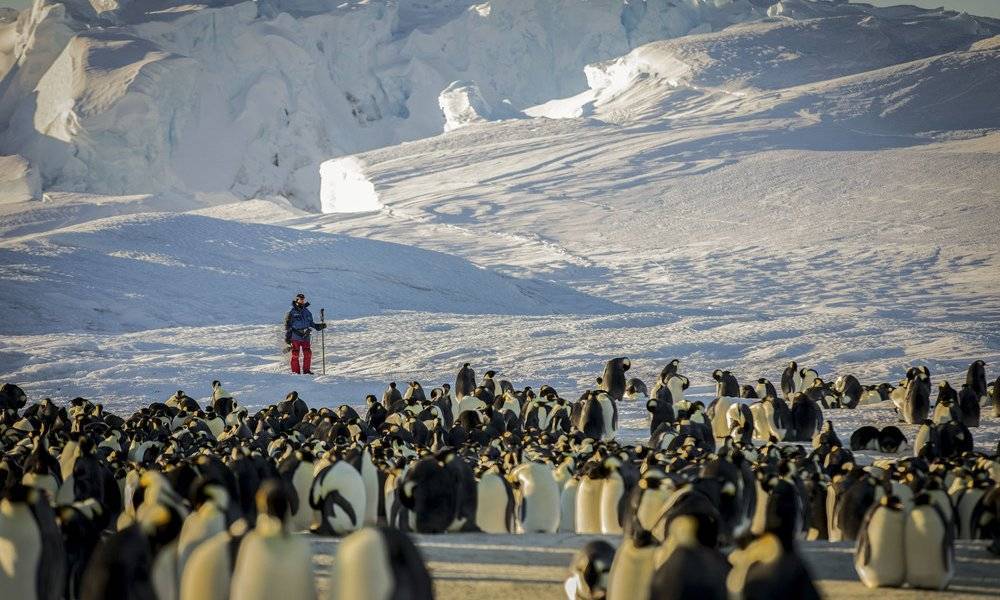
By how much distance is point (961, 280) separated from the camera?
93.1 ft

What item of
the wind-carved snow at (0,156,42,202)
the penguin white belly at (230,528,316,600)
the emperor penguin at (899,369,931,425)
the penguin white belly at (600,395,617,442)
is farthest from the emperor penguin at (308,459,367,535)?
the wind-carved snow at (0,156,42,202)

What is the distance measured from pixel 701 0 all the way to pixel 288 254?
41383 mm

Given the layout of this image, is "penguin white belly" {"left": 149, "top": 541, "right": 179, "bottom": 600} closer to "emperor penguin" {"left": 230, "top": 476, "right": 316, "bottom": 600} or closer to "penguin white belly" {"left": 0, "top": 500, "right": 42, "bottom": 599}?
"penguin white belly" {"left": 0, "top": 500, "right": 42, "bottom": 599}

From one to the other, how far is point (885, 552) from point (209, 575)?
3165mm

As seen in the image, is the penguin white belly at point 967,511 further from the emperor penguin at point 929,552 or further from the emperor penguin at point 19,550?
the emperor penguin at point 19,550

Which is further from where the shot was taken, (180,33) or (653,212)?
(180,33)

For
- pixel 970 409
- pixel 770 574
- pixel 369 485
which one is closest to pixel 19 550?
pixel 770 574

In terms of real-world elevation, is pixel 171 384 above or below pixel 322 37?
below

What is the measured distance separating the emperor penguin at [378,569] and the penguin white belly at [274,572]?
0.20 meters

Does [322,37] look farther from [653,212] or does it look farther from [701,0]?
[653,212]

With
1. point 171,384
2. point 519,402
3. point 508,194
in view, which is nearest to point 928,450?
point 519,402

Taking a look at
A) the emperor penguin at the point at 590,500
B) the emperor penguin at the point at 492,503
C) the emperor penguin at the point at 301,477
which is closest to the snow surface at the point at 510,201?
the emperor penguin at the point at 590,500

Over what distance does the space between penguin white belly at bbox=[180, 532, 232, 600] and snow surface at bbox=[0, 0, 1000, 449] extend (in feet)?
31.1

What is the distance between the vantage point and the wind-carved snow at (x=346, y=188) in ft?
148
